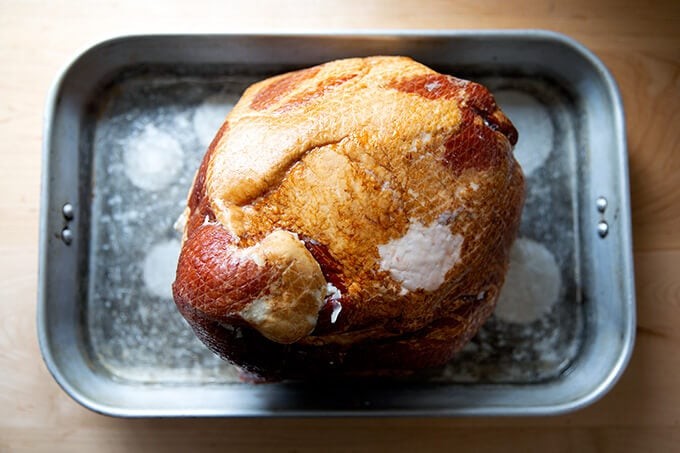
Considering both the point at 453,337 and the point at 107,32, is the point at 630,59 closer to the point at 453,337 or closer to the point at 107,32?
the point at 453,337

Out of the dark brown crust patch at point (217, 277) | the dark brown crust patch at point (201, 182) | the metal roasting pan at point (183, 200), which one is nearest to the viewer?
the dark brown crust patch at point (217, 277)

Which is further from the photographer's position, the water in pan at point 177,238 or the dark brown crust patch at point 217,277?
the water in pan at point 177,238

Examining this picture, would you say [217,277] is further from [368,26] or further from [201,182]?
[368,26]

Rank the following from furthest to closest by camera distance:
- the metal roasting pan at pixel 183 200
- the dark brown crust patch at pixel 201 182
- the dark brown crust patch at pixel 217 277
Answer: the metal roasting pan at pixel 183 200, the dark brown crust patch at pixel 201 182, the dark brown crust patch at pixel 217 277

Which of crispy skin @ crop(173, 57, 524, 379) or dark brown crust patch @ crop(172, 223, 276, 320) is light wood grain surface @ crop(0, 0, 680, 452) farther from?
dark brown crust patch @ crop(172, 223, 276, 320)

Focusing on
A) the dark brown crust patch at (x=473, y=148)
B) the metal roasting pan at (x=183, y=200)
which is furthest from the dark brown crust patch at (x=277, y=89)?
the dark brown crust patch at (x=473, y=148)

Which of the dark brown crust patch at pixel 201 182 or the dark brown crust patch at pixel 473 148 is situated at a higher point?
the dark brown crust patch at pixel 473 148

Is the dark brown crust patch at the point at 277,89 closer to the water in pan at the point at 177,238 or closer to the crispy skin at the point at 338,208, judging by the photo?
the crispy skin at the point at 338,208
